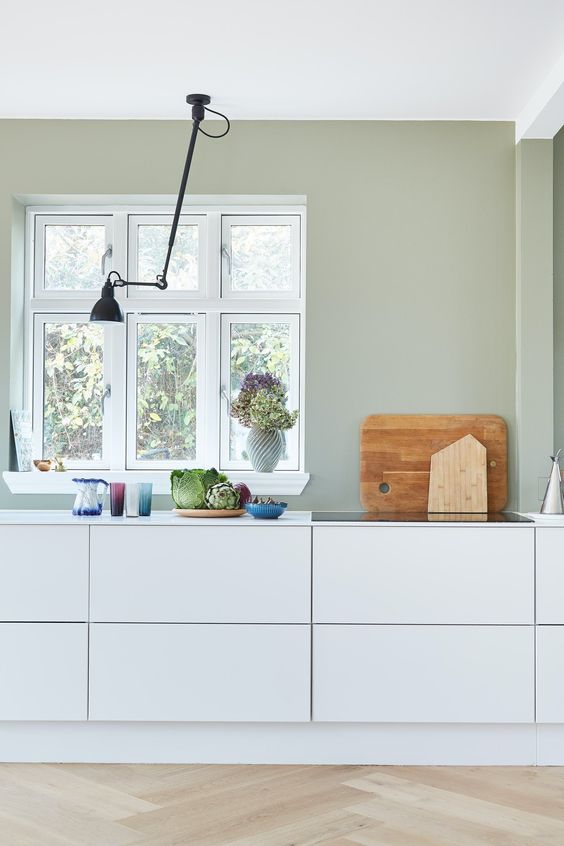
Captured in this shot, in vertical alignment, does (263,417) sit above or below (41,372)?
below

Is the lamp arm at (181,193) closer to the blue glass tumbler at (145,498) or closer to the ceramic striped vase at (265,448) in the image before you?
the ceramic striped vase at (265,448)

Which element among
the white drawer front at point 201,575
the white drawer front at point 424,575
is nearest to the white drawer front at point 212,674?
the white drawer front at point 201,575

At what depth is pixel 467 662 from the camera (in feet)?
10.6

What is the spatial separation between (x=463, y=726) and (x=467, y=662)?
0.26m

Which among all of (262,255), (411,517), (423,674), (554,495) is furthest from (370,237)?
(423,674)

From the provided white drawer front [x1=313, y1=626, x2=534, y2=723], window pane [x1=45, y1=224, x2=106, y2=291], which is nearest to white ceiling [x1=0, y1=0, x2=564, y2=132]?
window pane [x1=45, y1=224, x2=106, y2=291]

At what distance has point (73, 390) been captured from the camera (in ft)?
13.4

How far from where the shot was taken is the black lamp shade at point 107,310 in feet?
11.8

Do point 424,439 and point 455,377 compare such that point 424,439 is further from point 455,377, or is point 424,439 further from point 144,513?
point 144,513

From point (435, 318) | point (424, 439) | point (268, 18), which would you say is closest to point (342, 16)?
point (268, 18)

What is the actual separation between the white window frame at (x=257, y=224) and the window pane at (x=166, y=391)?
0.84ft

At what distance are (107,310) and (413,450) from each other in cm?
140

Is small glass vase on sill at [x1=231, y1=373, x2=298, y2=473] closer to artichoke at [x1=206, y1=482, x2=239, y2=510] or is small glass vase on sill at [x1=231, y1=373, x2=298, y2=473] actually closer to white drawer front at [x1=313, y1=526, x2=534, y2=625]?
artichoke at [x1=206, y1=482, x2=239, y2=510]

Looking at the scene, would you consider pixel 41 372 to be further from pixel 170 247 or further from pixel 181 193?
pixel 181 193
